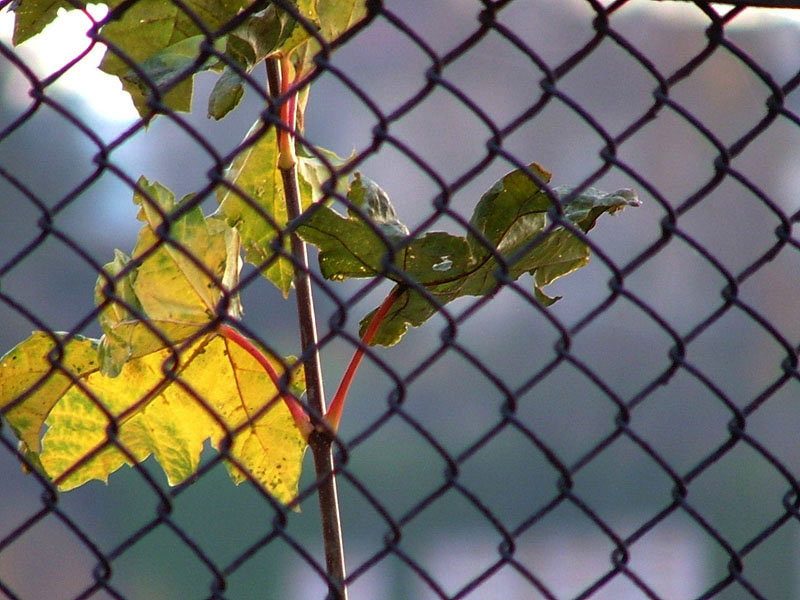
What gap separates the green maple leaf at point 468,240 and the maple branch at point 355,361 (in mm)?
13

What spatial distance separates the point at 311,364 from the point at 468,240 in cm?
24

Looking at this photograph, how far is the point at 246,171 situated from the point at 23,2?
1.11 feet

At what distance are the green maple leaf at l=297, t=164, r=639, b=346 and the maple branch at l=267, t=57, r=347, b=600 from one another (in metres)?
0.07

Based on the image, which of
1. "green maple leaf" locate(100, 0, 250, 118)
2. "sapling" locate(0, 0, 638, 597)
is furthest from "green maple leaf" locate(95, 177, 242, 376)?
"green maple leaf" locate(100, 0, 250, 118)

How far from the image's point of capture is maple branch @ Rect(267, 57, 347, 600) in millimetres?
1044

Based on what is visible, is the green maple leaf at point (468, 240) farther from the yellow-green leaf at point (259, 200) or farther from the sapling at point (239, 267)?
the yellow-green leaf at point (259, 200)

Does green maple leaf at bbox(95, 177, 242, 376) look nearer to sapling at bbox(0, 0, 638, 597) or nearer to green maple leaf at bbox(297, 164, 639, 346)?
sapling at bbox(0, 0, 638, 597)

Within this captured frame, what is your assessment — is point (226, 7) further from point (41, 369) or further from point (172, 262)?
point (41, 369)

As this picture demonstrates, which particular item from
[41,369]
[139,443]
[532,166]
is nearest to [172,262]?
[41,369]

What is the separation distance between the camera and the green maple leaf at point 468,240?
3.11 feet

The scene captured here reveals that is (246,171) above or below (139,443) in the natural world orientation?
above

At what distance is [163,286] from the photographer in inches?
40.4

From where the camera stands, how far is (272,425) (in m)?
1.19

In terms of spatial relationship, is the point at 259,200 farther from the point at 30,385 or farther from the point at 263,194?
the point at 30,385
